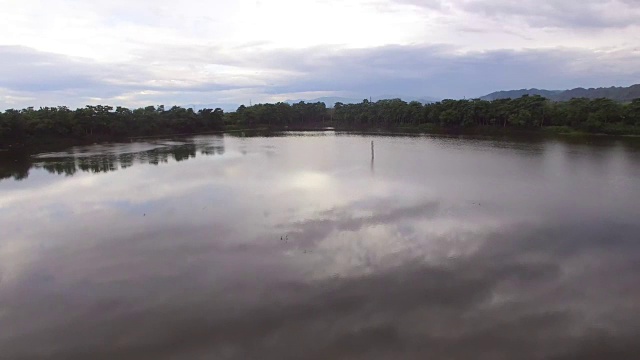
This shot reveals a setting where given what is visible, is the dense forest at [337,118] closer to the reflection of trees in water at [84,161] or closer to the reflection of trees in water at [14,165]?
the reflection of trees in water at [14,165]

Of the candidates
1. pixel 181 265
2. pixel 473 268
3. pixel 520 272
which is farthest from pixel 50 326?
pixel 520 272

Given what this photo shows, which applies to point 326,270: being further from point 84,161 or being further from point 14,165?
point 14,165

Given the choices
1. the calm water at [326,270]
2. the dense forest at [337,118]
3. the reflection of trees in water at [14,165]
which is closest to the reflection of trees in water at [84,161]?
the reflection of trees in water at [14,165]

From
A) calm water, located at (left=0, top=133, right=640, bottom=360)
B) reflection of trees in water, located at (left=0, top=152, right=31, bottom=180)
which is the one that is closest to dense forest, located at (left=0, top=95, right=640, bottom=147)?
reflection of trees in water, located at (left=0, top=152, right=31, bottom=180)

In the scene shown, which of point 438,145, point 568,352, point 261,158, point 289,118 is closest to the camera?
point 568,352

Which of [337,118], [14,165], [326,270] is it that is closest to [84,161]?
[14,165]

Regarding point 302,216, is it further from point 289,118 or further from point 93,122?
point 289,118
